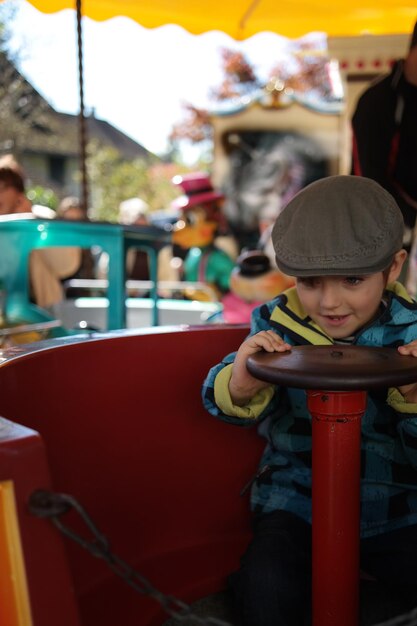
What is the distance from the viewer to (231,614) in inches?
45.5

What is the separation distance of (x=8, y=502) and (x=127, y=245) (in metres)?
1.86

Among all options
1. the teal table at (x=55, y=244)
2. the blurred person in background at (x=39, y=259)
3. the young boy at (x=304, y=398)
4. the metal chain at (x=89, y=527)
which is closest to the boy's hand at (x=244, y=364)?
the young boy at (x=304, y=398)

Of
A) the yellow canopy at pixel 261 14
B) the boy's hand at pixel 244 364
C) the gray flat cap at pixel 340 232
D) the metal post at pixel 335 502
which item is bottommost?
the metal post at pixel 335 502

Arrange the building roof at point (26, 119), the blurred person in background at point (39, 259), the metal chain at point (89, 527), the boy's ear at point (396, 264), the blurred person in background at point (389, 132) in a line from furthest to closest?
1. the building roof at point (26, 119)
2. the blurred person in background at point (39, 259)
3. the blurred person in background at point (389, 132)
4. the boy's ear at point (396, 264)
5. the metal chain at point (89, 527)

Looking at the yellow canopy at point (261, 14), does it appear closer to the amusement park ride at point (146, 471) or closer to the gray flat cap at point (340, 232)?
the amusement park ride at point (146, 471)

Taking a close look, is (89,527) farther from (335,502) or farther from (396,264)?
(396,264)

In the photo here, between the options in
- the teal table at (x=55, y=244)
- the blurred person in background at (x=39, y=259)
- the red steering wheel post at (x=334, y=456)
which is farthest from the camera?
the blurred person in background at (x=39, y=259)

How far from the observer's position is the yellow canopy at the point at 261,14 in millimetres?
3051

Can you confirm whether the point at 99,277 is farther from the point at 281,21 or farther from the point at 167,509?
the point at 167,509

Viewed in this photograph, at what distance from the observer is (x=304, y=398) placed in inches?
41.8

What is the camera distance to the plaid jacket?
1.01 m

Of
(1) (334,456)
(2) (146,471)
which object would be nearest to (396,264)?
(1) (334,456)

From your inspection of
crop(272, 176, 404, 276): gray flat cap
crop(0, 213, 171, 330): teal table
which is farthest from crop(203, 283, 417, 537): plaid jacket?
crop(0, 213, 171, 330): teal table

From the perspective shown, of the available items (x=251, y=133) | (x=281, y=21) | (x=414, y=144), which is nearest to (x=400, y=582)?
(x=414, y=144)
